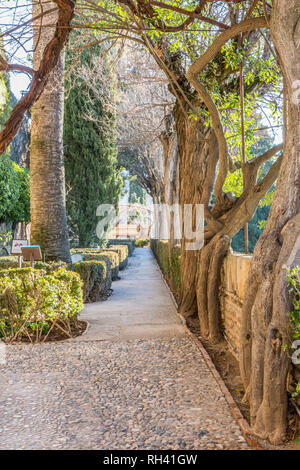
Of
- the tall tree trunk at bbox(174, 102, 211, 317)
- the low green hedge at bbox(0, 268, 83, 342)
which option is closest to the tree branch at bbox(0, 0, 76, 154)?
the low green hedge at bbox(0, 268, 83, 342)

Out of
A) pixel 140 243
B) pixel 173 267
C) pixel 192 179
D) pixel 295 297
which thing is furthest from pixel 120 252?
pixel 140 243

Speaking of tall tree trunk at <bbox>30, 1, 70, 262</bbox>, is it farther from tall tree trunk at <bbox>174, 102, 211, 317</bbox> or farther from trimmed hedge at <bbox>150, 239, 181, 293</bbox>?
tall tree trunk at <bbox>174, 102, 211, 317</bbox>

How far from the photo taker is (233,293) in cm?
545

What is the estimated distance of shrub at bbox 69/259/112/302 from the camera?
29.5ft

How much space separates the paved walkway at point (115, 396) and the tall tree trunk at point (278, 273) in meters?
0.30

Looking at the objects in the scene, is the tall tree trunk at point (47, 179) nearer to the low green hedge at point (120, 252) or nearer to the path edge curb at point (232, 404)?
the path edge curb at point (232, 404)

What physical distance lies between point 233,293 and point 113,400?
2204 millimetres

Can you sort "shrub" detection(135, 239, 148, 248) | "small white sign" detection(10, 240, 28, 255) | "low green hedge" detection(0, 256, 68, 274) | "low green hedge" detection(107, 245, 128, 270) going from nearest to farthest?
"small white sign" detection(10, 240, 28, 255), "low green hedge" detection(0, 256, 68, 274), "low green hedge" detection(107, 245, 128, 270), "shrub" detection(135, 239, 148, 248)

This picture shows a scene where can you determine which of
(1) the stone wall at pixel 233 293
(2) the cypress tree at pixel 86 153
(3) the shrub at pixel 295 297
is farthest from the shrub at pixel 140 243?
(3) the shrub at pixel 295 297

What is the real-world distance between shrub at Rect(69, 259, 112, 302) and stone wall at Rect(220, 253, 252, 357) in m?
3.51

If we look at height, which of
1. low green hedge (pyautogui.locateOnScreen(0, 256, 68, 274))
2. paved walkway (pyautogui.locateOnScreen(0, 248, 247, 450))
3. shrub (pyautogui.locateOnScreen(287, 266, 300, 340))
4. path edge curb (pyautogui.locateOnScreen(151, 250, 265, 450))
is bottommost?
paved walkway (pyautogui.locateOnScreen(0, 248, 247, 450))

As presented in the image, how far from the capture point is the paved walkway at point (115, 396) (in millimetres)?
3104

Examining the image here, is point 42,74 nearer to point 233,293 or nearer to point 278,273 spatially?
point 278,273

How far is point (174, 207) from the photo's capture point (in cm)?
1364
